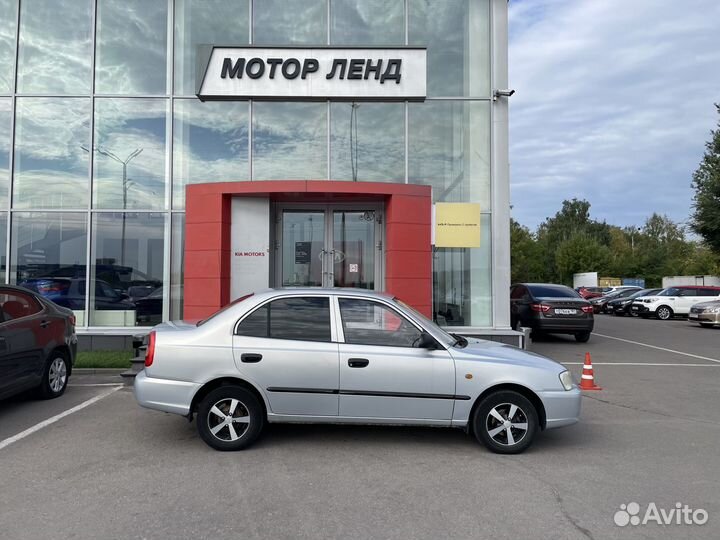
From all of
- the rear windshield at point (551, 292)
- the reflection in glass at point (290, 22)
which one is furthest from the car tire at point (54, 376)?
the rear windshield at point (551, 292)

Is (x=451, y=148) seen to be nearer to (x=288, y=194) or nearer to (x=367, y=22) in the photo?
(x=367, y=22)

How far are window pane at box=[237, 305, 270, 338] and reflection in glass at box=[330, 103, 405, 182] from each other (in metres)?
7.14

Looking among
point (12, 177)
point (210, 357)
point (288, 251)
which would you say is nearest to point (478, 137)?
point (288, 251)

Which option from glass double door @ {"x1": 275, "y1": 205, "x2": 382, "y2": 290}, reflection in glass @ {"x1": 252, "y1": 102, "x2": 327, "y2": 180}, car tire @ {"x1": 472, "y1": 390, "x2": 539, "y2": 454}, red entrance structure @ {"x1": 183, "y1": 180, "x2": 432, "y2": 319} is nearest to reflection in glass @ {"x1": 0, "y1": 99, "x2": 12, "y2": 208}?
red entrance structure @ {"x1": 183, "y1": 180, "x2": 432, "y2": 319}

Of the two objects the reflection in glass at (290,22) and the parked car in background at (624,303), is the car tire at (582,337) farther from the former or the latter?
the parked car in background at (624,303)

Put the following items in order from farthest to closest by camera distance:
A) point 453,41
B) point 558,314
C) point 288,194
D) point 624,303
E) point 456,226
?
point 624,303 < point 558,314 < point 453,41 < point 456,226 < point 288,194

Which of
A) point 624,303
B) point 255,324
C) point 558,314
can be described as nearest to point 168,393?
point 255,324

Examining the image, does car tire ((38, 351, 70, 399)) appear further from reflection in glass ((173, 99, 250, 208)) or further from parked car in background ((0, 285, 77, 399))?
reflection in glass ((173, 99, 250, 208))

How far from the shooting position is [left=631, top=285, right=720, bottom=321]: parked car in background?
25.4m

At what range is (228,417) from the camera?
5086 mm

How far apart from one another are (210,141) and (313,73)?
278 centimetres

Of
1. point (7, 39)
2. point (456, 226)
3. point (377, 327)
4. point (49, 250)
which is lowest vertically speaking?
point (377, 327)

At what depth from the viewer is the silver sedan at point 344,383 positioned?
Result: 16.5 ft

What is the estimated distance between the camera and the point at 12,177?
11.8 metres
